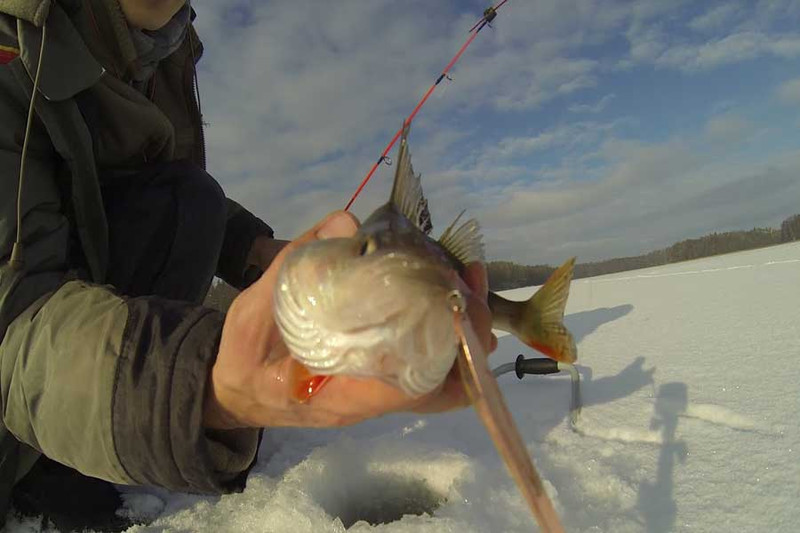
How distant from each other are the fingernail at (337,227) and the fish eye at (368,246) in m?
0.25

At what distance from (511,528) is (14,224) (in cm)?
174

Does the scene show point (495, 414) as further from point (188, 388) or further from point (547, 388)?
point (547, 388)

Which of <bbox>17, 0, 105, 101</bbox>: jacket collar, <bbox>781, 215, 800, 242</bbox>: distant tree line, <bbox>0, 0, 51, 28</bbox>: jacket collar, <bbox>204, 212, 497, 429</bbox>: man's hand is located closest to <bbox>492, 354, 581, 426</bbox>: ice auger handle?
<bbox>204, 212, 497, 429</bbox>: man's hand

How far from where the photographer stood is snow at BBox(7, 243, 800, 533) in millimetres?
1503

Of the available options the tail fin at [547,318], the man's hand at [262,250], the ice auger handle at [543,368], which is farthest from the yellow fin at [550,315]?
the man's hand at [262,250]

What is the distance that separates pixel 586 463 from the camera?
1.80 m

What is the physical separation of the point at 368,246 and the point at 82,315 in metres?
0.90

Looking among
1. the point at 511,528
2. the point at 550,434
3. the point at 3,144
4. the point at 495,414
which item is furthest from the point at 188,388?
the point at 550,434

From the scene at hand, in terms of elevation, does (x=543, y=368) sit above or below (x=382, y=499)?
above

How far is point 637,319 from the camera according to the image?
4.45 metres

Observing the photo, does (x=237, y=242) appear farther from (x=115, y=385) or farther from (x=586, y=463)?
(x=586, y=463)

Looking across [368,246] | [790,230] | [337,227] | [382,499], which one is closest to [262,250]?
[382,499]

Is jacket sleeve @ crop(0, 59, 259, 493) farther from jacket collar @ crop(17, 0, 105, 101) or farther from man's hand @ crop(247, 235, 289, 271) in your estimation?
man's hand @ crop(247, 235, 289, 271)

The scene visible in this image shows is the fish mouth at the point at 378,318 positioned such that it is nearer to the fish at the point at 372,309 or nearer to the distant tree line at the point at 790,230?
the fish at the point at 372,309
